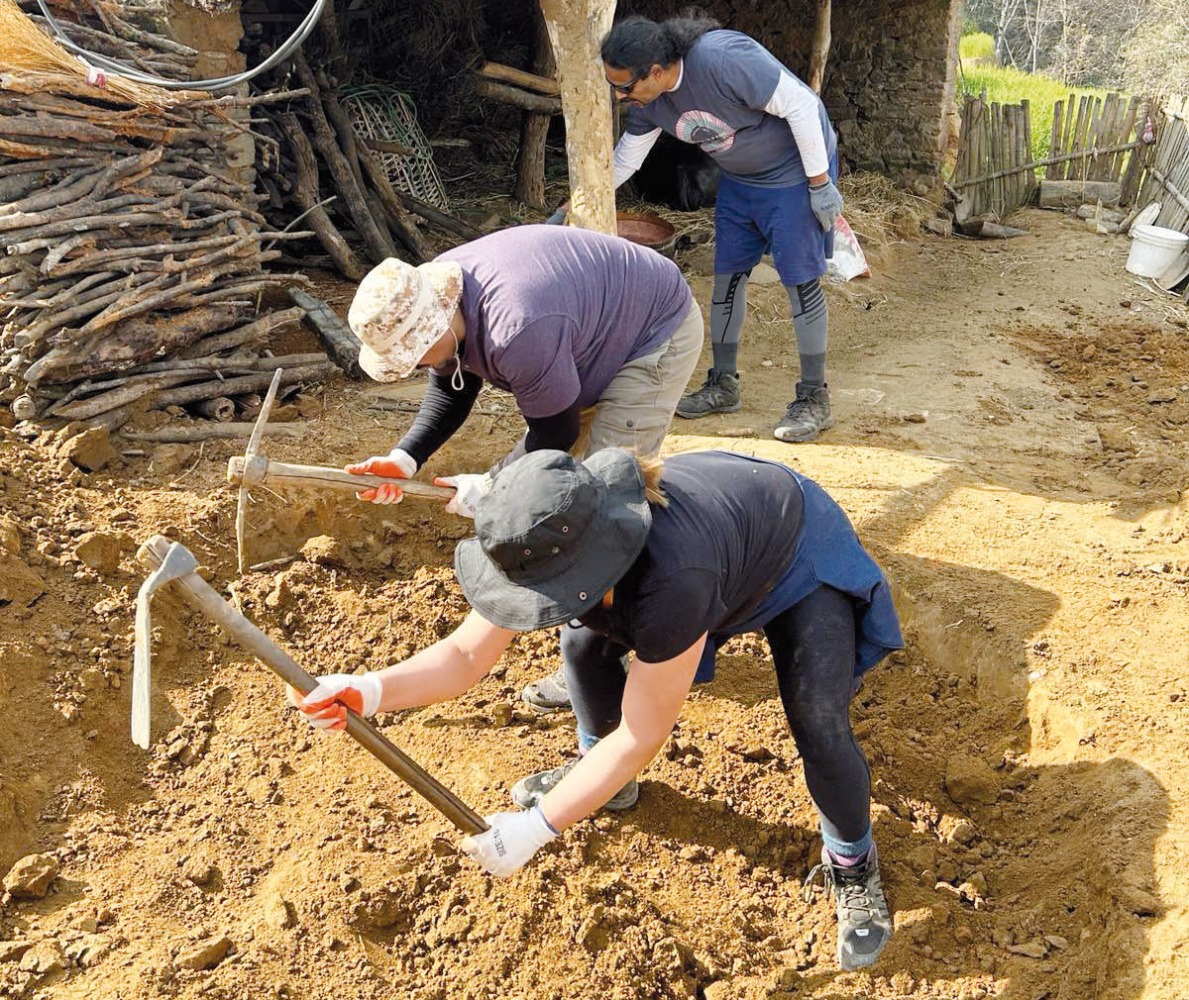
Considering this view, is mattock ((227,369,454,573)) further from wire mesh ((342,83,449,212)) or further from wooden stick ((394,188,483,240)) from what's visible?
wire mesh ((342,83,449,212))

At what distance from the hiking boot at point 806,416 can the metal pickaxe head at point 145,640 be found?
319 cm

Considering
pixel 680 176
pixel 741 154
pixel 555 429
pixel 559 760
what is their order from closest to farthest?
pixel 555 429, pixel 559 760, pixel 741 154, pixel 680 176

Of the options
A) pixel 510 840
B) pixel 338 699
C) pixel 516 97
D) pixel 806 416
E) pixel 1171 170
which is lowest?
pixel 806 416

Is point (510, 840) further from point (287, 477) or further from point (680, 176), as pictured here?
point (680, 176)

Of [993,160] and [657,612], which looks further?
[993,160]

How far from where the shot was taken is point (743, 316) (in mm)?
4816

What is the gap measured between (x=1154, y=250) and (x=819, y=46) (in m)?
2.82

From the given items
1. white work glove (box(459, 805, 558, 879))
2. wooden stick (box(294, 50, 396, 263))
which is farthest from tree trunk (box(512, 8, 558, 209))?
white work glove (box(459, 805, 558, 879))

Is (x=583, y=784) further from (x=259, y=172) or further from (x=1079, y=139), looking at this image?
(x=1079, y=139)

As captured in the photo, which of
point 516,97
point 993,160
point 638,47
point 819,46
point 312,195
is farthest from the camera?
point 993,160

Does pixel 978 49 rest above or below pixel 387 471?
below

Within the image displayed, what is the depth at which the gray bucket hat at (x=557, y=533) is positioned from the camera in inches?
67.7

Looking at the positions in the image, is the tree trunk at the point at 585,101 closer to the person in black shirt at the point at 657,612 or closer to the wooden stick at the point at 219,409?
the wooden stick at the point at 219,409

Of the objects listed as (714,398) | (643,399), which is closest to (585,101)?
(714,398)
